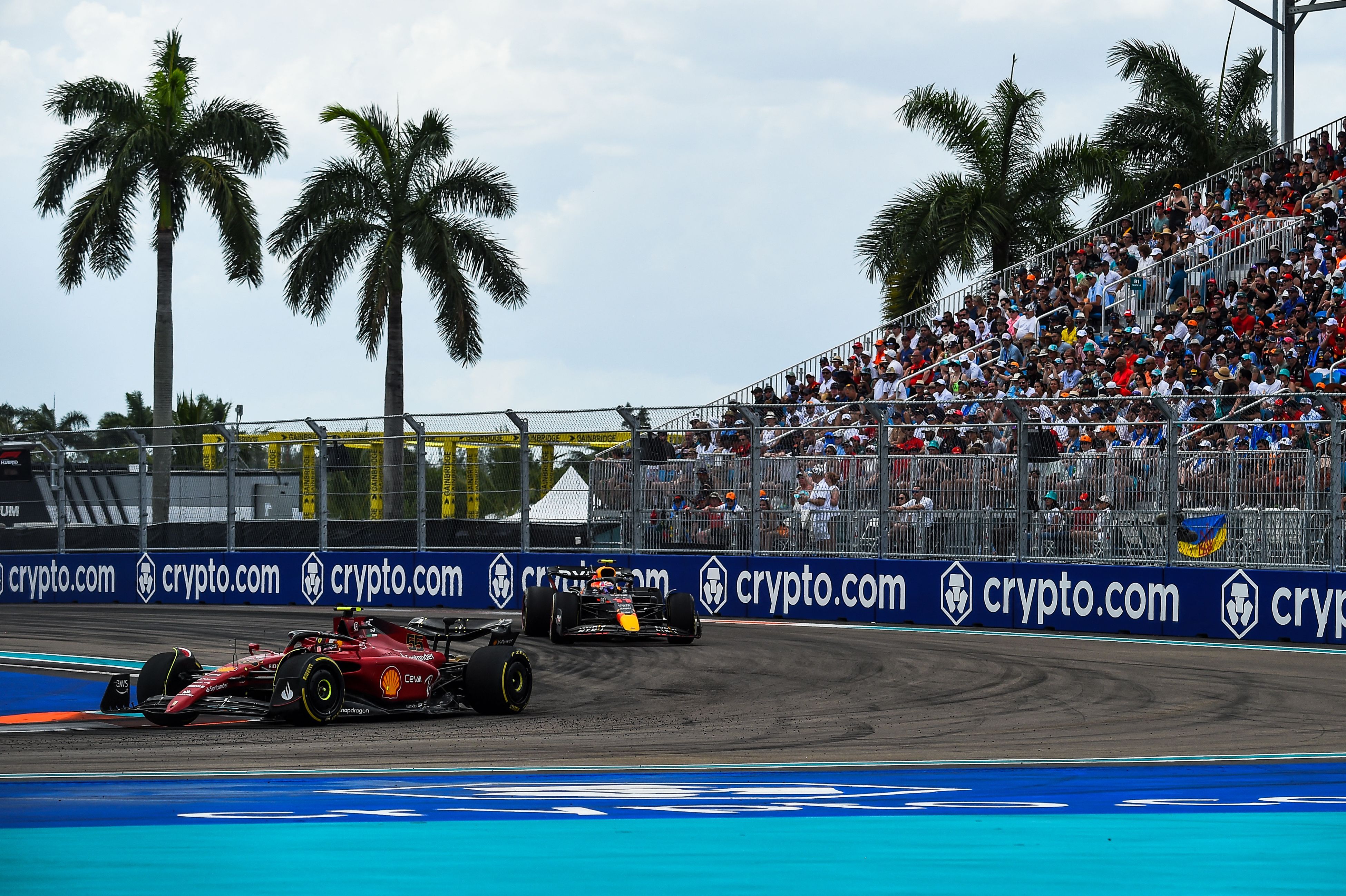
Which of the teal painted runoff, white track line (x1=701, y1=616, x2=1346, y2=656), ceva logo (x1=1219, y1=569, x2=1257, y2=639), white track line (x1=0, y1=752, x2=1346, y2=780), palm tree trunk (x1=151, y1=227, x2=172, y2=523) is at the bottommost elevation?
white track line (x1=701, y1=616, x2=1346, y2=656)

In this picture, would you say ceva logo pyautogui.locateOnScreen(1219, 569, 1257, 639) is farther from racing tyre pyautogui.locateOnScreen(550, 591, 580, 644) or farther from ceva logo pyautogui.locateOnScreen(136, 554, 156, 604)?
ceva logo pyautogui.locateOnScreen(136, 554, 156, 604)

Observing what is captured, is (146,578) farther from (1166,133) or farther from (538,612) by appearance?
(1166,133)

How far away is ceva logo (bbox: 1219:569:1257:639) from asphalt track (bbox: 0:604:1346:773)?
0.79 metres

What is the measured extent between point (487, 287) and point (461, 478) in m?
14.2

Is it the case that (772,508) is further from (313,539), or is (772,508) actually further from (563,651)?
(313,539)

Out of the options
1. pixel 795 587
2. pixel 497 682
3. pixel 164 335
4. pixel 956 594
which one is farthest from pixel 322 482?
pixel 164 335

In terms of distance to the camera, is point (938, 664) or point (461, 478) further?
point (461, 478)

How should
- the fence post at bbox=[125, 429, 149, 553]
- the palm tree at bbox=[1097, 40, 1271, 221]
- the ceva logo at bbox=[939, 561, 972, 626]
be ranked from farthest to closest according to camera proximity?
the palm tree at bbox=[1097, 40, 1271, 221]
the fence post at bbox=[125, 429, 149, 553]
the ceva logo at bbox=[939, 561, 972, 626]

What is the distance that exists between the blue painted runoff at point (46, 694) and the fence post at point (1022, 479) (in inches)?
405

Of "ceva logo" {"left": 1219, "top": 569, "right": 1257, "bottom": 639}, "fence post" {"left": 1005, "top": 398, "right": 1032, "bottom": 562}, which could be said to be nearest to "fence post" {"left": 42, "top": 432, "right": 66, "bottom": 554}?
"fence post" {"left": 1005, "top": 398, "right": 1032, "bottom": 562}

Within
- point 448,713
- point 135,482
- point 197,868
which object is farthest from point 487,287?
point 197,868

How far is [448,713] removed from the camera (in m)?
11.6

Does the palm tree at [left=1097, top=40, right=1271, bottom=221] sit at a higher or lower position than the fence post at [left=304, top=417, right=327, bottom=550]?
higher

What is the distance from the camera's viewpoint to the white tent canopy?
22.9m
